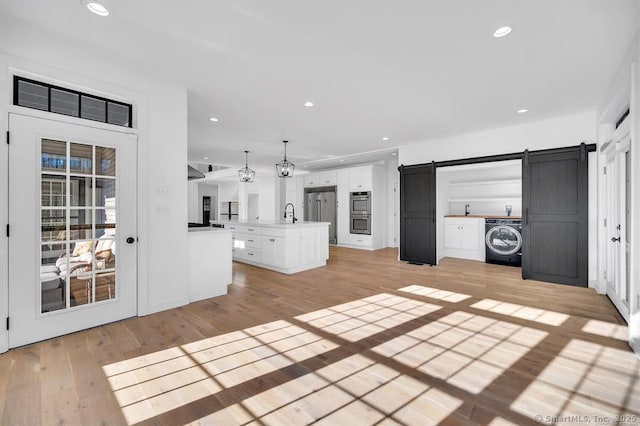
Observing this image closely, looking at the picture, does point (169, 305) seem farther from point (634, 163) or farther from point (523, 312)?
point (634, 163)

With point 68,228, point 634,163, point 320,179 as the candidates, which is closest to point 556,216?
point 634,163

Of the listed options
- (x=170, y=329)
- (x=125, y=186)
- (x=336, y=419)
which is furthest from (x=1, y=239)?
(x=336, y=419)

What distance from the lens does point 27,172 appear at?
7.70 ft

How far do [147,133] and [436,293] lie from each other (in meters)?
3.94

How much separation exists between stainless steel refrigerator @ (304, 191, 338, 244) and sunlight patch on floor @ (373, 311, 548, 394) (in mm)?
5910

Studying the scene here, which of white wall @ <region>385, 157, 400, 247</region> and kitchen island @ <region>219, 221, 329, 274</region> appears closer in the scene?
kitchen island @ <region>219, 221, 329, 274</region>

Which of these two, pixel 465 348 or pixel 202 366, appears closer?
pixel 202 366

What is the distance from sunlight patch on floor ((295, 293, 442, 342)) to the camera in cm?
268

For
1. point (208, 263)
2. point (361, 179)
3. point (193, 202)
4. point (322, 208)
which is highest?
point (361, 179)

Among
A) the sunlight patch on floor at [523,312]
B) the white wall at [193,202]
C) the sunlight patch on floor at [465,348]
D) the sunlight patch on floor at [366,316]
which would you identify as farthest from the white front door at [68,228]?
the white wall at [193,202]

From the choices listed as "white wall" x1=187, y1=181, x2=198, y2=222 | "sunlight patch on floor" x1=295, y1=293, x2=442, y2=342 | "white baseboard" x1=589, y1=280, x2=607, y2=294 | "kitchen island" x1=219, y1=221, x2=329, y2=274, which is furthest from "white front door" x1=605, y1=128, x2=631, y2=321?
"white wall" x1=187, y1=181, x2=198, y2=222

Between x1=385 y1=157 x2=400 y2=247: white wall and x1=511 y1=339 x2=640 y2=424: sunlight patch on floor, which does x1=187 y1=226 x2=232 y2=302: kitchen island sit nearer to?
x1=511 y1=339 x2=640 y2=424: sunlight patch on floor

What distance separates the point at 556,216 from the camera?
4391 mm

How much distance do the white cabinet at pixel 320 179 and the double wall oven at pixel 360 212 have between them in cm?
88
